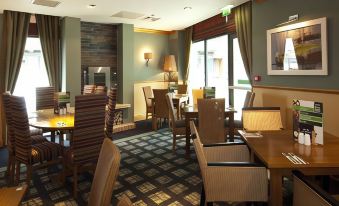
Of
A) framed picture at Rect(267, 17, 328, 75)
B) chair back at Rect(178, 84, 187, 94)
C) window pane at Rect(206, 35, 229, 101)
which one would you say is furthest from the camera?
chair back at Rect(178, 84, 187, 94)

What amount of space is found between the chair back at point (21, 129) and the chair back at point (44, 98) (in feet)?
5.21

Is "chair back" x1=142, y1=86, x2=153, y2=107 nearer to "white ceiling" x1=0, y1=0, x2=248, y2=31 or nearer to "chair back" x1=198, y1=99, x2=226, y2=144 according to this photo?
"white ceiling" x1=0, y1=0, x2=248, y2=31

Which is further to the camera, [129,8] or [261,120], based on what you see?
[129,8]

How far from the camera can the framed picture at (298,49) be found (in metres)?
3.40

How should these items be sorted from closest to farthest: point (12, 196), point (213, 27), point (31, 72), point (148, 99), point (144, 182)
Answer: point (12, 196)
point (144, 182)
point (31, 72)
point (213, 27)
point (148, 99)

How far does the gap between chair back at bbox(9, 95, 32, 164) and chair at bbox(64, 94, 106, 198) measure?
43cm

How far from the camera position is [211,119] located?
3.74m

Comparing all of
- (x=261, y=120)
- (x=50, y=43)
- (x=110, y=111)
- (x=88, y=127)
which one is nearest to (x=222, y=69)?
(x=261, y=120)

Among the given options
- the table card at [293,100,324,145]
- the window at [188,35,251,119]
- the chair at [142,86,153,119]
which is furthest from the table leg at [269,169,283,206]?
the chair at [142,86,153,119]

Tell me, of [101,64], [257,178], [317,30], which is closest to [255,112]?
[257,178]

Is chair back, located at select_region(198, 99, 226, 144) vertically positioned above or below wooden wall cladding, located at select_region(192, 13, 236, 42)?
below

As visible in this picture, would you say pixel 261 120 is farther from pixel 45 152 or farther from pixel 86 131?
pixel 45 152

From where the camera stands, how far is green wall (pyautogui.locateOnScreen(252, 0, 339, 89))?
326 cm

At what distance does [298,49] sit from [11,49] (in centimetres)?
508
